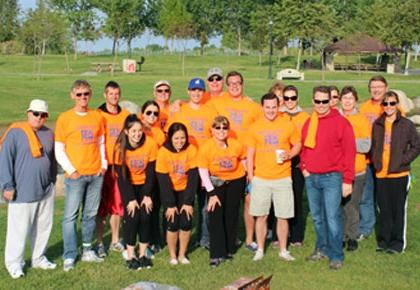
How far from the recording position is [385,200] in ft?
24.6

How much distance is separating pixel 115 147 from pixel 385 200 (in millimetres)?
3255

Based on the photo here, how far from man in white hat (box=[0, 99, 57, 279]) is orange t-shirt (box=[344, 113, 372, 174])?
343 centimetres

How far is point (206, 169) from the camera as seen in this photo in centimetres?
690

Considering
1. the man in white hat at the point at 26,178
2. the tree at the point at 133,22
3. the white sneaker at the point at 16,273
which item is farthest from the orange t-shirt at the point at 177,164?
the tree at the point at 133,22

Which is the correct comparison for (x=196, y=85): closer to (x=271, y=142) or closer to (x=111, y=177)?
(x=271, y=142)

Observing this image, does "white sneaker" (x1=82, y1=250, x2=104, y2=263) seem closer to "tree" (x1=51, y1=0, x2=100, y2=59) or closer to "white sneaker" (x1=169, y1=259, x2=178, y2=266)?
"white sneaker" (x1=169, y1=259, x2=178, y2=266)

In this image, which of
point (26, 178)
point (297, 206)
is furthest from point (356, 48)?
point (26, 178)

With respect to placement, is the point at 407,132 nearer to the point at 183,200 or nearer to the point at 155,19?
the point at 183,200

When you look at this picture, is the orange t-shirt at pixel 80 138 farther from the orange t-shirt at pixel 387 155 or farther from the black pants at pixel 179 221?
the orange t-shirt at pixel 387 155

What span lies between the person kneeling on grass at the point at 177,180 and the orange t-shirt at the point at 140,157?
103 mm

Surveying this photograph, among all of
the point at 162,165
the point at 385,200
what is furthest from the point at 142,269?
the point at 385,200

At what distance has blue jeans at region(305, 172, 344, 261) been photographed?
268 inches

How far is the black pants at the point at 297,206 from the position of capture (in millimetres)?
7559

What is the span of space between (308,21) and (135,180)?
49.6 metres
